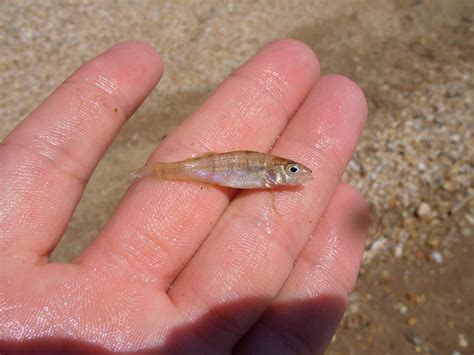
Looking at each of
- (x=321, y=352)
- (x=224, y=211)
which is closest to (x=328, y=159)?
(x=224, y=211)

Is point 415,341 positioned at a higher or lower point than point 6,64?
lower

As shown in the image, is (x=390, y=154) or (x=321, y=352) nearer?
(x=321, y=352)

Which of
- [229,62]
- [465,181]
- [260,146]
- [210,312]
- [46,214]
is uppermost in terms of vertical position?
[46,214]

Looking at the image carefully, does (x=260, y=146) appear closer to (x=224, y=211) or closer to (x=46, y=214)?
(x=224, y=211)

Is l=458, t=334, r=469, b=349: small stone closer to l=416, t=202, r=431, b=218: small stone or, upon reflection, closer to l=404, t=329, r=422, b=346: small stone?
l=404, t=329, r=422, b=346: small stone

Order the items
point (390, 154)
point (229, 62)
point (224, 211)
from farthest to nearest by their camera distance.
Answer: point (229, 62), point (390, 154), point (224, 211)

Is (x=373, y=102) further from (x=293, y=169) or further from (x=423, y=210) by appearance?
(x=293, y=169)
